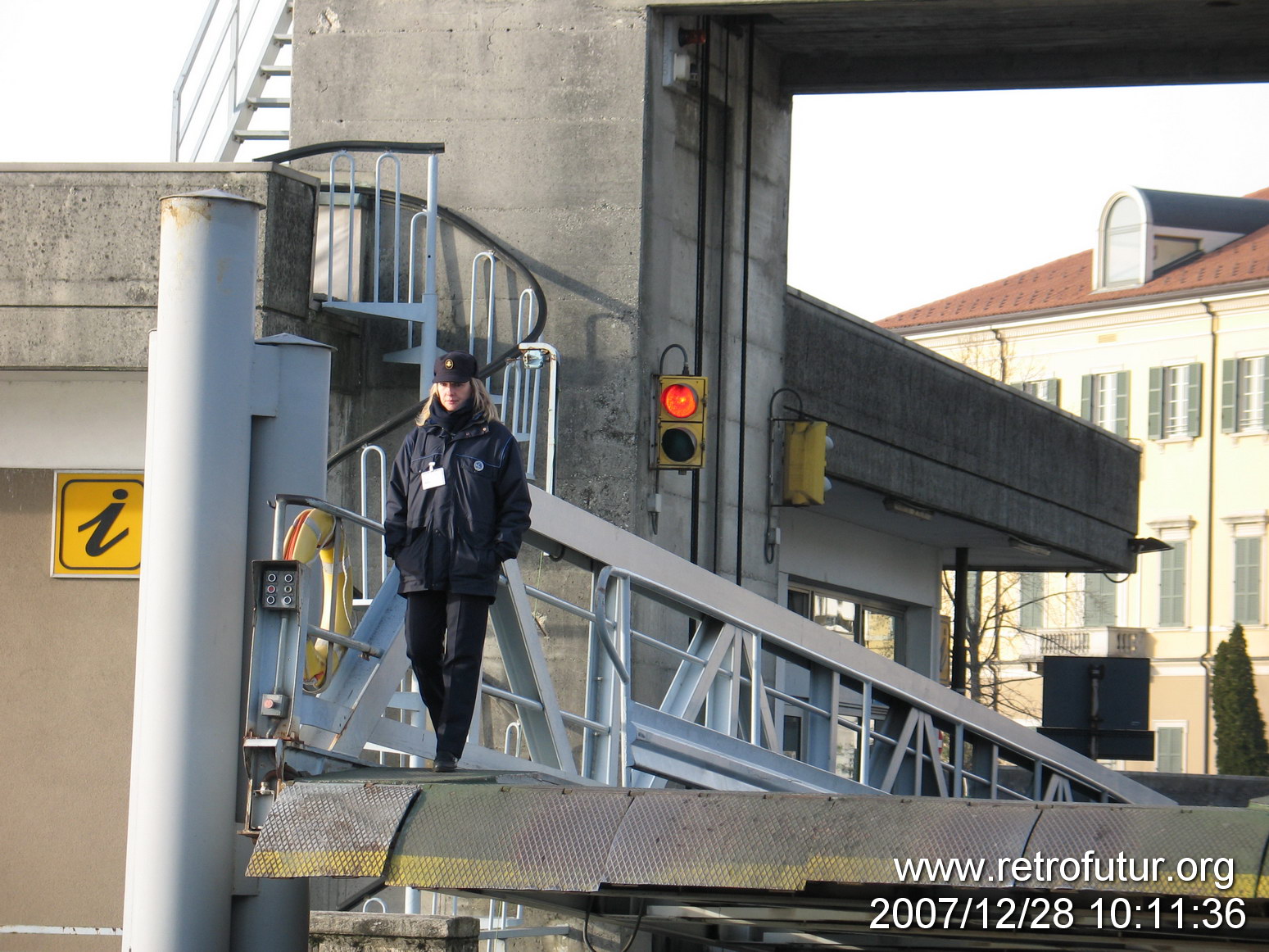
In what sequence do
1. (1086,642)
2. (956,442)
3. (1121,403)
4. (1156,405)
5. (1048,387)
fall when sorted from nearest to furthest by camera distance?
(956,442)
(1156,405)
(1121,403)
(1086,642)
(1048,387)

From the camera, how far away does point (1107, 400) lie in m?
52.0

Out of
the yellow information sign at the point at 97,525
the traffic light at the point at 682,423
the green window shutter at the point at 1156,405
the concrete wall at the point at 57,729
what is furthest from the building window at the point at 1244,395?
the concrete wall at the point at 57,729

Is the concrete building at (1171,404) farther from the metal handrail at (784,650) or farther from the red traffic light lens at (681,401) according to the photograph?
the red traffic light lens at (681,401)

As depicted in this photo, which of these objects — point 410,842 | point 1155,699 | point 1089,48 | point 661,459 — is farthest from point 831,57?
point 1155,699

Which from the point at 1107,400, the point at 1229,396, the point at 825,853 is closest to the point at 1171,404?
the point at 1229,396

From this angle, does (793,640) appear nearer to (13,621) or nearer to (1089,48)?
(13,621)

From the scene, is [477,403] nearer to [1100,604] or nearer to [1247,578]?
[1247,578]

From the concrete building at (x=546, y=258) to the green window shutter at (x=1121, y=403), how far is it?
3795cm

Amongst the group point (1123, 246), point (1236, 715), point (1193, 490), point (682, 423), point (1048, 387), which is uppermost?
point (1123, 246)

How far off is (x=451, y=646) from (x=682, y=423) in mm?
4975

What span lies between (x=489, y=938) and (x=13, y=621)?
359 cm

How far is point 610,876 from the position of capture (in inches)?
202

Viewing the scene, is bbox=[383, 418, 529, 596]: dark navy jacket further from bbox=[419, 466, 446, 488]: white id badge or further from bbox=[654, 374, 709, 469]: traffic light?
bbox=[654, 374, 709, 469]: traffic light

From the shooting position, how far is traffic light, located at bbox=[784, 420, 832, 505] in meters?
13.4
